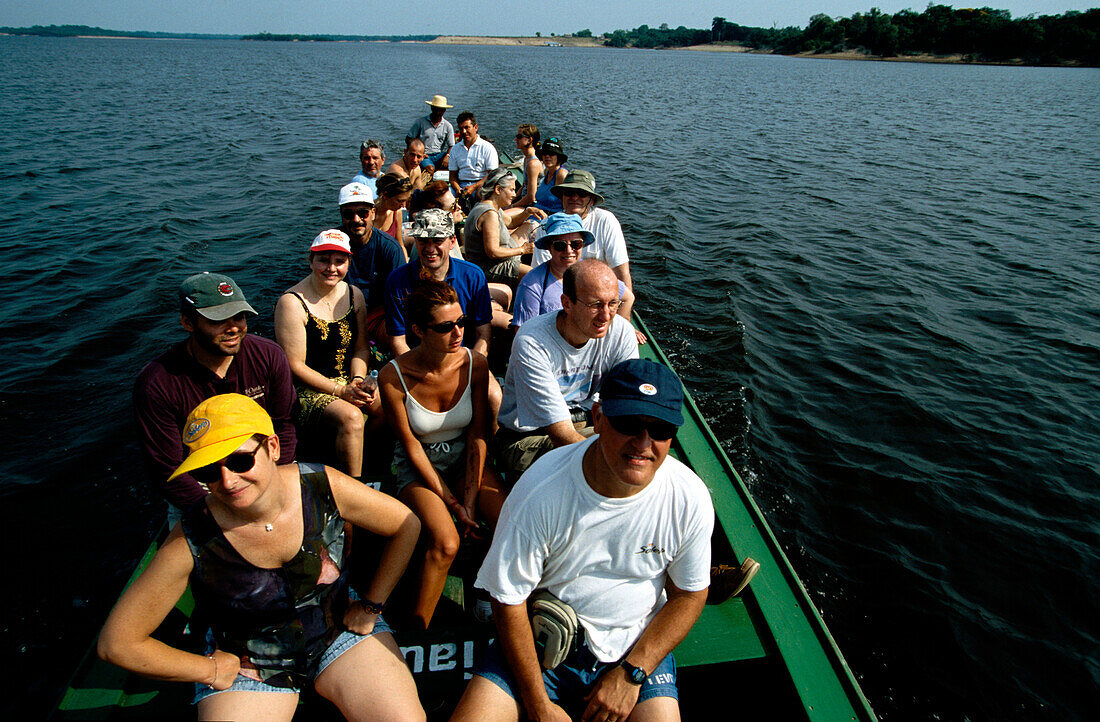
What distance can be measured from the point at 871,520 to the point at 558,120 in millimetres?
23418

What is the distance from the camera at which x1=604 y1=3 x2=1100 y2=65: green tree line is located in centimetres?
6166

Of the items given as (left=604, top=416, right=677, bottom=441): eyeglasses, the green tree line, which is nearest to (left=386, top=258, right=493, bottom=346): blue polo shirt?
(left=604, top=416, right=677, bottom=441): eyeglasses

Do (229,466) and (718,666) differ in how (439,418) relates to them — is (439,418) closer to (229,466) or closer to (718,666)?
(229,466)

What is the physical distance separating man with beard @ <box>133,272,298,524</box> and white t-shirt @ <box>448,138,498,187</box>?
7151 mm

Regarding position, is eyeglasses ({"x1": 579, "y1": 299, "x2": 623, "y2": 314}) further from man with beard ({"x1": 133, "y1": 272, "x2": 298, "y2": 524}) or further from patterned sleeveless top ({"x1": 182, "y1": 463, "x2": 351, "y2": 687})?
man with beard ({"x1": 133, "y1": 272, "x2": 298, "y2": 524})

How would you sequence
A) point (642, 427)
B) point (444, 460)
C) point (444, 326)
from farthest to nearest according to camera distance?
point (444, 460), point (444, 326), point (642, 427)

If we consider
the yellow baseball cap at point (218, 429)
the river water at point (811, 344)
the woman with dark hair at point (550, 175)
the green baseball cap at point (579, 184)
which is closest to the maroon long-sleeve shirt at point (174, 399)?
the yellow baseball cap at point (218, 429)

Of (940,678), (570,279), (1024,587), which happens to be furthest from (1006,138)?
(570,279)

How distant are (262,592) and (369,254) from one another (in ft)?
10.7

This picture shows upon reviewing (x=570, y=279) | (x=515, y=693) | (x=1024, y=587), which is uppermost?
(x=570, y=279)

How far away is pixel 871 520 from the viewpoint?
5.20 m

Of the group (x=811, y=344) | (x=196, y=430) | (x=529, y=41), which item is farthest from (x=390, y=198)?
(x=529, y=41)

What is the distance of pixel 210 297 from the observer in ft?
8.68

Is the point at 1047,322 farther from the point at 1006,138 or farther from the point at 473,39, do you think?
the point at 473,39
